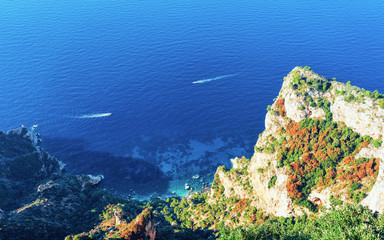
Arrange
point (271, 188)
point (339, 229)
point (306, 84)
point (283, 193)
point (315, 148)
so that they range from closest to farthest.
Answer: point (339, 229) < point (283, 193) < point (315, 148) < point (271, 188) < point (306, 84)

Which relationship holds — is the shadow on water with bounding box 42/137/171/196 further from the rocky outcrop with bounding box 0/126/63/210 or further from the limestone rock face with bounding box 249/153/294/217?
the limestone rock face with bounding box 249/153/294/217

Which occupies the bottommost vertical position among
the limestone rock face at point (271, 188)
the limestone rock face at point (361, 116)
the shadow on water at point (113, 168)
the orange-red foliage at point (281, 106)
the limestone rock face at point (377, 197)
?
the limestone rock face at point (377, 197)

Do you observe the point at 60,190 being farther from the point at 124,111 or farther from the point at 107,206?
the point at 124,111

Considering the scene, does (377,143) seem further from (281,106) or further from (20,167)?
(20,167)

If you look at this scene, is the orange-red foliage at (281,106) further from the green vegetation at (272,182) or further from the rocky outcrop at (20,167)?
the rocky outcrop at (20,167)

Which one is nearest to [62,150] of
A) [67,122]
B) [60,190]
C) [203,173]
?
[67,122]

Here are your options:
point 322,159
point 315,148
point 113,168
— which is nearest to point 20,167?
point 113,168

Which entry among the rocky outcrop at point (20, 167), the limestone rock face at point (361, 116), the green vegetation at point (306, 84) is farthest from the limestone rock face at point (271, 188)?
the rocky outcrop at point (20, 167)

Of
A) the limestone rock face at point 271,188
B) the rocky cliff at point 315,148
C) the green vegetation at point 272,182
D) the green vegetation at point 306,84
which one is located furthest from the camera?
the green vegetation at point 306,84

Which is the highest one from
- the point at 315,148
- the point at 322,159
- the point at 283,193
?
the point at 315,148
